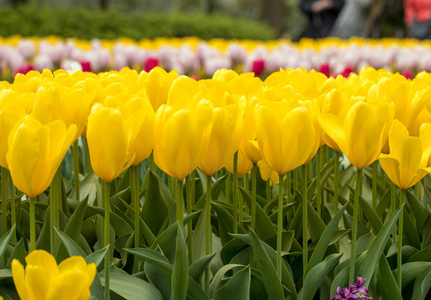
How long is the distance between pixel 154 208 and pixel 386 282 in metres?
0.62

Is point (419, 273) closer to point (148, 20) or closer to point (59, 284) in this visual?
point (59, 284)

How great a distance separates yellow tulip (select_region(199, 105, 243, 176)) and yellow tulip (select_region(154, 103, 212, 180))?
2 cm

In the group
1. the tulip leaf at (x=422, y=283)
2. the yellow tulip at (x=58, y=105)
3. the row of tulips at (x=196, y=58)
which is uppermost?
the yellow tulip at (x=58, y=105)

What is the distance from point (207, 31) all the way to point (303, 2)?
4.23 metres

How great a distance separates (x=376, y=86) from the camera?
5.75 ft

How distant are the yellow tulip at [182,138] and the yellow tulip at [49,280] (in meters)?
0.33

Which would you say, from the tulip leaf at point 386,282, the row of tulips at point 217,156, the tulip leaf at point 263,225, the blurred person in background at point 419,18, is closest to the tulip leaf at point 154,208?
the row of tulips at point 217,156

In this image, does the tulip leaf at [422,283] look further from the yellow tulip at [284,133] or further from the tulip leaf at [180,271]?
the tulip leaf at [180,271]

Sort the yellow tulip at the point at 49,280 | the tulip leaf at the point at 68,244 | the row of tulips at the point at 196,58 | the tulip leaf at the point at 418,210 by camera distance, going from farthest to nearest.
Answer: the row of tulips at the point at 196,58
the tulip leaf at the point at 418,210
the tulip leaf at the point at 68,244
the yellow tulip at the point at 49,280

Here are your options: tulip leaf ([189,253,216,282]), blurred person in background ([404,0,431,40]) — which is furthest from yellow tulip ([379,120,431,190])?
blurred person in background ([404,0,431,40])

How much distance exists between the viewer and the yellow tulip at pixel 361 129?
1.32 m

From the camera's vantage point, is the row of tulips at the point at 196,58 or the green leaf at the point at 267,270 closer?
the green leaf at the point at 267,270

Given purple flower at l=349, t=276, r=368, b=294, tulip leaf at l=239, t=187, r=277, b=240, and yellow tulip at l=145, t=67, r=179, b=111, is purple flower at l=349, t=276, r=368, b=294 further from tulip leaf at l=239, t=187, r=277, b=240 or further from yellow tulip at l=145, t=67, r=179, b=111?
yellow tulip at l=145, t=67, r=179, b=111

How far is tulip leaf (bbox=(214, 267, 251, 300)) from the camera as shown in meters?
1.35
